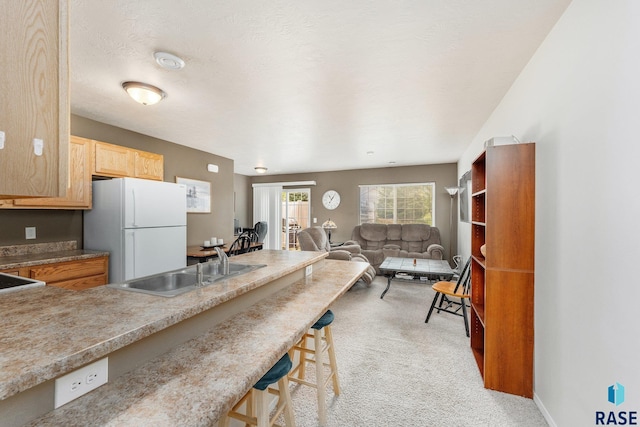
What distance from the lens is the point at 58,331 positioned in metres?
0.84

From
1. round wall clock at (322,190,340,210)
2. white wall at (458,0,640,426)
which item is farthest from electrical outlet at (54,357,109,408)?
round wall clock at (322,190,340,210)

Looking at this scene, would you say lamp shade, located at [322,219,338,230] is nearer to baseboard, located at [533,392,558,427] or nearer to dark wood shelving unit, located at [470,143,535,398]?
dark wood shelving unit, located at [470,143,535,398]

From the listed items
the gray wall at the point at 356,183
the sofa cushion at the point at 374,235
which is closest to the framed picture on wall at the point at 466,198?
the gray wall at the point at 356,183

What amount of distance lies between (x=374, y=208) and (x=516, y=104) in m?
4.75

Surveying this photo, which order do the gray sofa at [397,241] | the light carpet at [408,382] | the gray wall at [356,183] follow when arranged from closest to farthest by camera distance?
the light carpet at [408,382] → the gray sofa at [397,241] → the gray wall at [356,183]

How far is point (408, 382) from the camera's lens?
2.20 meters

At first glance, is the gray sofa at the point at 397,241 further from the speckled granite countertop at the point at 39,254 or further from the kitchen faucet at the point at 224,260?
the speckled granite countertop at the point at 39,254

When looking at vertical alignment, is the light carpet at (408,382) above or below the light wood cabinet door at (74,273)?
below

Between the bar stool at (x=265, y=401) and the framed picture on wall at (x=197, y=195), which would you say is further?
the framed picture on wall at (x=197, y=195)

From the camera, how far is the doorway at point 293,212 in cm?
781

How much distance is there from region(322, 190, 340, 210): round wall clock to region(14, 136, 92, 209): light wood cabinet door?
505cm

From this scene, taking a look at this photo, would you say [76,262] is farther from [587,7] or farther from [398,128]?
[587,7]

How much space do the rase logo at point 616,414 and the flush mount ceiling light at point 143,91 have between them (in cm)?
351

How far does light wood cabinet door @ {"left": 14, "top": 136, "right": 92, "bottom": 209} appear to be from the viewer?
2.95 metres
